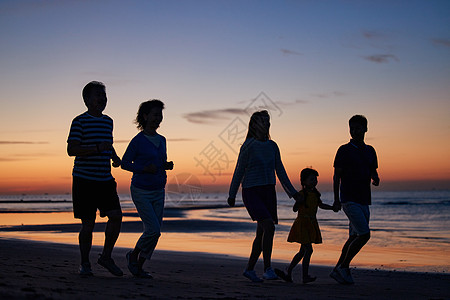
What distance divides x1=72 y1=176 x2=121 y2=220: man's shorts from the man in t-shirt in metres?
2.61

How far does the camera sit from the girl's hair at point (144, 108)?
5.80 m

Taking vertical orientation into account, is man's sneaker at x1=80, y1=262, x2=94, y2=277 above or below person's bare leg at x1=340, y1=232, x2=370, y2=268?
below

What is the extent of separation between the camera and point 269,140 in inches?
235

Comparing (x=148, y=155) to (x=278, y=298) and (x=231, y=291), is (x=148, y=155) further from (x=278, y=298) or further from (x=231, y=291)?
(x=278, y=298)

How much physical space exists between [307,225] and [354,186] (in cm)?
74

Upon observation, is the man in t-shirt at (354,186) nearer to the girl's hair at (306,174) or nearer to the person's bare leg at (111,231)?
the girl's hair at (306,174)

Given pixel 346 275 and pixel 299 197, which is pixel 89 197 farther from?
pixel 346 275

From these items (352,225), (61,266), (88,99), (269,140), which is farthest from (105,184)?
(352,225)

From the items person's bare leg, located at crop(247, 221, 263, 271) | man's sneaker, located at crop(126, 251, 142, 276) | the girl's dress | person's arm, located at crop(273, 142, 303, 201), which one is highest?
person's arm, located at crop(273, 142, 303, 201)

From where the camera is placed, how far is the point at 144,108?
584 cm

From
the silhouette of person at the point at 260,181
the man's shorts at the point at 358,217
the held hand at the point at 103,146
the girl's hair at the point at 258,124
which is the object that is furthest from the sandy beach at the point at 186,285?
the girl's hair at the point at 258,124

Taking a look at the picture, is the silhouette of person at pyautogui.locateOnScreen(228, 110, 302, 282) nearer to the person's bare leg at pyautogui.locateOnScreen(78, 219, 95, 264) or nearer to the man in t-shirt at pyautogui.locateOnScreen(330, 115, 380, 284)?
the man in t-shirt at pyautogui.locateOnScreen(330, 115, 380, 284)

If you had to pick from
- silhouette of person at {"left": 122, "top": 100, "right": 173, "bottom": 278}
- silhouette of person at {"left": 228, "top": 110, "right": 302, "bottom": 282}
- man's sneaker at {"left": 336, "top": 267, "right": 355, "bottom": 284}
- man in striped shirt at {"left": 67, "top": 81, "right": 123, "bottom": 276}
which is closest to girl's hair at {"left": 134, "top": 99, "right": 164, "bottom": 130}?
silhouette of person at {"left": 122, "top": 100, "right": 173, "bottom": 278}

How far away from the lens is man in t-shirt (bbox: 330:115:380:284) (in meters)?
5.82
